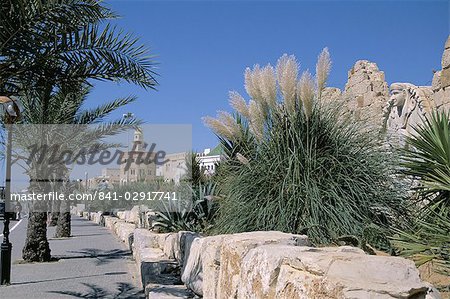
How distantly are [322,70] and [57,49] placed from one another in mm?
4041

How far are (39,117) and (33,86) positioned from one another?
503 cm

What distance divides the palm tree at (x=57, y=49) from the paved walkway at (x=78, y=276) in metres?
3.35

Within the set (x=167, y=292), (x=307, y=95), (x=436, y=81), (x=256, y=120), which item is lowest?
(x=167, y=292)

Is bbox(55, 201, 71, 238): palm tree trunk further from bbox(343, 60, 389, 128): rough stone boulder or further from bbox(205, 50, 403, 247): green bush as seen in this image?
bbox(205, 50, 403, 247): green bush

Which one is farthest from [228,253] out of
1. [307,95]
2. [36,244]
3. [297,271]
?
[36,244]

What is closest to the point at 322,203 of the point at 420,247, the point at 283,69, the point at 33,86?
the point at 420,247

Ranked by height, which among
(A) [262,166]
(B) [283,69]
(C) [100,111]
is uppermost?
(C) [100,111]

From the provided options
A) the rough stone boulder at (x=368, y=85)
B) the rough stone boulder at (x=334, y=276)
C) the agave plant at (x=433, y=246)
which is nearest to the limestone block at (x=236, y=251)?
the rough stone boulder at (x=334, y=276)

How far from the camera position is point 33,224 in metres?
12.2

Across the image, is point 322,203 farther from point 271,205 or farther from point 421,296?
point 421,296

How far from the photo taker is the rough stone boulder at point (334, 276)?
1811mm

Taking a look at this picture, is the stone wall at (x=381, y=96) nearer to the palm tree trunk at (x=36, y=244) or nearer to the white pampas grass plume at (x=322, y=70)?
the white pampas grass plume at (x=322, y=70)

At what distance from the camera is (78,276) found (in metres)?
9.91

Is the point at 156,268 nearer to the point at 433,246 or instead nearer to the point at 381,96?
the point at 433,246
